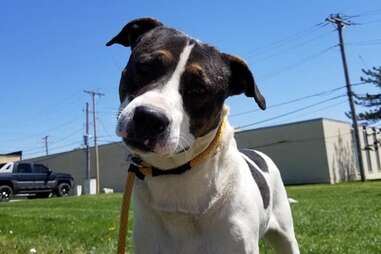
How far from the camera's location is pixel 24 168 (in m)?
30.0

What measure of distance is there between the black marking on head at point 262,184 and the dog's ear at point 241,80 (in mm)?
549

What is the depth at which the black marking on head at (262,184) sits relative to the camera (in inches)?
153

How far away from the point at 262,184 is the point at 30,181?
27375 millimetres

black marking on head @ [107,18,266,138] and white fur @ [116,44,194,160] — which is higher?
black marking on head @ [107,18,266,138]

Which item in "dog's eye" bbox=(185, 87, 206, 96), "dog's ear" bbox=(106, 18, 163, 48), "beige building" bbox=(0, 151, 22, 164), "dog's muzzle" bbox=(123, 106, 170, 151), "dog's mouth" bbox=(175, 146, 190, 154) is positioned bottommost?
"dog's mouth" bbox=(175, 146, 190, 154)

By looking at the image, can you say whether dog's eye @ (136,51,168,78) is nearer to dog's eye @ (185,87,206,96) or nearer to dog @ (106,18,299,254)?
dog @ (106,18,299,254)

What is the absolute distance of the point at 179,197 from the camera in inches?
125

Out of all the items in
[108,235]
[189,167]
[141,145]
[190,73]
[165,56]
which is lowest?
[108,235]

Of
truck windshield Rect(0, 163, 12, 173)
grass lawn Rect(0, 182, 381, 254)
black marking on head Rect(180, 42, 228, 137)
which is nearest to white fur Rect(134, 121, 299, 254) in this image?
black marking on head Rect(180, 42, 228, 137)

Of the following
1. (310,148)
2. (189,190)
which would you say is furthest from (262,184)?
(310,148)

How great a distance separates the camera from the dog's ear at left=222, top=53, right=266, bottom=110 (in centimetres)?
363

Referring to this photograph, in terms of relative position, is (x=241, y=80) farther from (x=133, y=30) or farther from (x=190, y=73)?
(x=133, y=30)

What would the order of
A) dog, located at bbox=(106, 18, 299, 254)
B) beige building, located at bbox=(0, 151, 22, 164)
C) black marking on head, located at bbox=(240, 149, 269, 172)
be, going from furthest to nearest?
beige building, located at bbox=(0, 151, 22, 164) → black marking on head, located at bbox=(240, 149, 269, 172) → dog, located at bbox=(106, 18, 299, 254)

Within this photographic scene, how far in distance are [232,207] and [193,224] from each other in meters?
0.24
